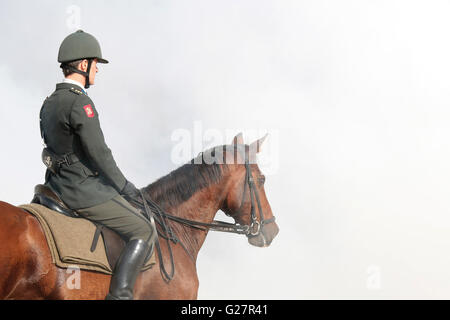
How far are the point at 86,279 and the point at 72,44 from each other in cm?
357

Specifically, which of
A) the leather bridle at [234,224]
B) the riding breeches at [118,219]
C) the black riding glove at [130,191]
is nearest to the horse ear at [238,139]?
the leather bridle at [234,224]

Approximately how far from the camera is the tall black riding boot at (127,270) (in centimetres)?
758

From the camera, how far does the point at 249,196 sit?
31.9ft

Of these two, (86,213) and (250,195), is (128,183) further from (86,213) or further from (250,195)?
(250,195)

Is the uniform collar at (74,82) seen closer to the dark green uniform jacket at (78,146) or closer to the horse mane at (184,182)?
the dark green uniform jacket at (78,146)

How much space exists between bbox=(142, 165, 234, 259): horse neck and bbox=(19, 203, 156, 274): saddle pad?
5.87 ft

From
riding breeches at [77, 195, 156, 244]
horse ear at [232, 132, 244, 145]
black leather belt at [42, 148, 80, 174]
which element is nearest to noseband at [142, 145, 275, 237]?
horse ear at [232, 132, 244, 145]

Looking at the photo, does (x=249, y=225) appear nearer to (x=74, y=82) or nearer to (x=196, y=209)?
(x=196, y=209)

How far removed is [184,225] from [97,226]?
1921mm

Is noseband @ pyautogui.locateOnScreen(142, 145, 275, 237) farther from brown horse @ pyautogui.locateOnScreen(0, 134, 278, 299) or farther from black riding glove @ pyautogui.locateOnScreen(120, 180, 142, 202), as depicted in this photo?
black riding glove @ pyautogui.locateOnScreen(120, 180, 142, 202)

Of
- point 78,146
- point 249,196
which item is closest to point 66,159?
point 78,146

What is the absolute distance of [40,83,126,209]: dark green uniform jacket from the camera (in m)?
7.73
